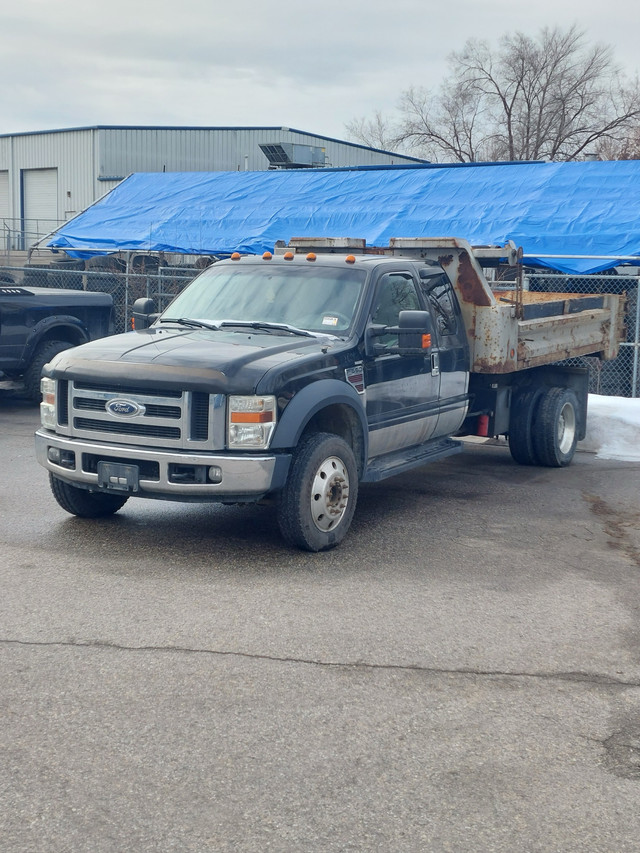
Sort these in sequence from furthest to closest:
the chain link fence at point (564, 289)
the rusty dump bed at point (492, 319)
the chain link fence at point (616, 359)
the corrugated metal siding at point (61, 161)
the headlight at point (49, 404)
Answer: the corrugated metal siding at point (61, 161) < the chain link fence at point (564, 289) < the chain link fence at point (616, 359) < the rusty dump bed at point (492, 319) < the headlight at point (49, 404)

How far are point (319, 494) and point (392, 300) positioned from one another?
1.97 metres

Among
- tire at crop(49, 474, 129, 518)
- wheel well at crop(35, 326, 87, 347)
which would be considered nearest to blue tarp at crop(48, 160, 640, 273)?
wheel well at crop(35, 326, 87, 347)

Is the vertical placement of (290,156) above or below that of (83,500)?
above

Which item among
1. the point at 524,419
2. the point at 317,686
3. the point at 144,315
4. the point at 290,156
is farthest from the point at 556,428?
the point at 290,156

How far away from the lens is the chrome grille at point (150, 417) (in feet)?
20.8

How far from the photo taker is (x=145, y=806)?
3457 millimetres

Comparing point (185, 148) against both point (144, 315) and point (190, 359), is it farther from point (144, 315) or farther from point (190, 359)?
point (190, 359)

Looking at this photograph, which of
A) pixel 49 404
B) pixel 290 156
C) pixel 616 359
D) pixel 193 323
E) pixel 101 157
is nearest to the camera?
pixel 49 404

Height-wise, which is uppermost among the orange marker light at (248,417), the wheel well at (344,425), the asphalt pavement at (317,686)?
the orange marker light at (248,417)

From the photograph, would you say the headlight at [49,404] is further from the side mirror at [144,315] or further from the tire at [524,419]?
the tire at [524,419]

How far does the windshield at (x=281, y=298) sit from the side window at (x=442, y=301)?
93cm

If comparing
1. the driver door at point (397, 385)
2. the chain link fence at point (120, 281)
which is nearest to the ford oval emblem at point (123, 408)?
the driver door at point (397, 385)

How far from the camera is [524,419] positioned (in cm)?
992

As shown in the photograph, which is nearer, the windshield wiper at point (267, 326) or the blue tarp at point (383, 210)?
the windshield wiper at point (267, 326)
